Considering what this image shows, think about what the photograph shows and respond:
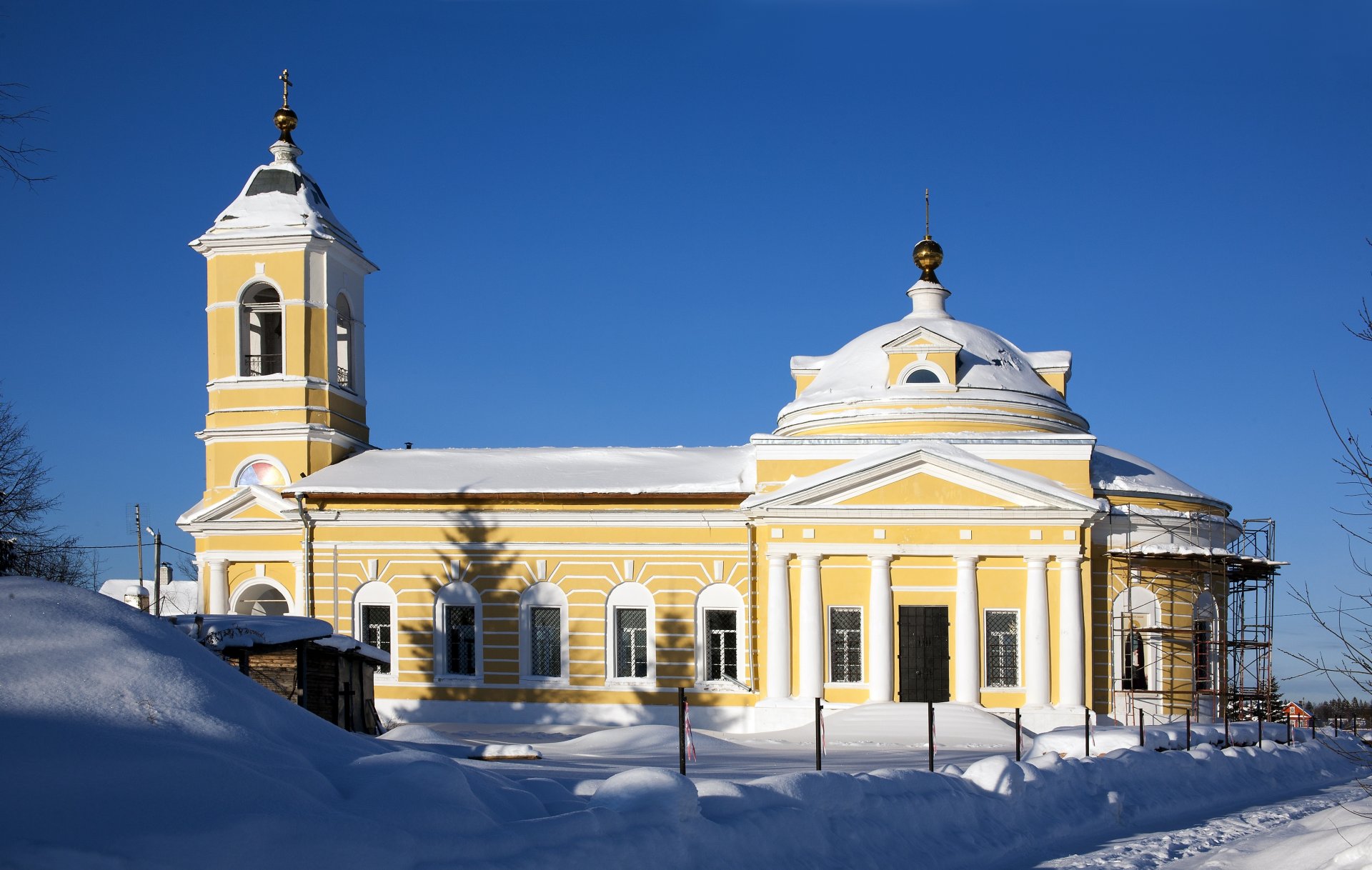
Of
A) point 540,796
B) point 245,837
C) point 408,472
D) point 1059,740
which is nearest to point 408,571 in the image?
point 408,472

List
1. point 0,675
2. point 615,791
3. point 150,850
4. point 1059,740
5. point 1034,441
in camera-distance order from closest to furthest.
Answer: point 150,850
point 0,675
point 615,791
point 1059,740
point 1034,441

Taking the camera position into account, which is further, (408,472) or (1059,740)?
(408,472)

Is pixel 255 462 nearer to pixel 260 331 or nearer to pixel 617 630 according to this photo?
pixel 260 331

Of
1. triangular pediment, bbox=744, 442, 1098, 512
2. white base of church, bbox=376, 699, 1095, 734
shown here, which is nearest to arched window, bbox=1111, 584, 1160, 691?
white base of church, bbox=376, 699, 1095, 734

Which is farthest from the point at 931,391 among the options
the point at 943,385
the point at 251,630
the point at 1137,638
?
the point at 251,630

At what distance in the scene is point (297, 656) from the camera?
2128cm

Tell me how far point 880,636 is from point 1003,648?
2.53 metres

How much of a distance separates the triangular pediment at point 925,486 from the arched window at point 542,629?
5.12 m

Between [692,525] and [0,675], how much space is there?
77.1 ft

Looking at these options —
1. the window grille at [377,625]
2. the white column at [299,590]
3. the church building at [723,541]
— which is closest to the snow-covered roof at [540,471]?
the church building at [723,541]

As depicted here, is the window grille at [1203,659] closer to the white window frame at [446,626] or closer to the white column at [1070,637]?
the white column at [1070,637]

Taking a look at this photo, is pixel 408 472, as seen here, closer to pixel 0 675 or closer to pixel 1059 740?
pixel 1059 740

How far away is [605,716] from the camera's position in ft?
101

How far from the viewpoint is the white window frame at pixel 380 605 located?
3166 centimetres
